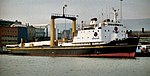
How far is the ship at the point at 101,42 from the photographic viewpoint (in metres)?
36.6

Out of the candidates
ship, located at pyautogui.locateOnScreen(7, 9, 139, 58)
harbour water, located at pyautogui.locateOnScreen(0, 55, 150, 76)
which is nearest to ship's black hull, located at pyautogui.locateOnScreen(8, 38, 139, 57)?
ship, located at pyautogui.locateOnScreen(7, 9, 139, 58)

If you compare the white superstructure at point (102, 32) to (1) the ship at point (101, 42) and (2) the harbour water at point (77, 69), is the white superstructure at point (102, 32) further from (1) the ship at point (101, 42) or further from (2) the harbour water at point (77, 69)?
(2) the harbour water at point (77, 69)

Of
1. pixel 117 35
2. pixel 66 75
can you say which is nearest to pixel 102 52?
pixel 117 35

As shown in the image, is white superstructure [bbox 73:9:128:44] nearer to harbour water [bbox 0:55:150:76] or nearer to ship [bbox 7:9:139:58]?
ship [bbox 7:9:139:58]

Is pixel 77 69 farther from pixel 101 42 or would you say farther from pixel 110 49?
pixel 101 42

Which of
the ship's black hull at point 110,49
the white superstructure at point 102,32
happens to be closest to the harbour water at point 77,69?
the ship's black hull at point 110,49

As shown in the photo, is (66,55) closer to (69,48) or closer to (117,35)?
(69,48)

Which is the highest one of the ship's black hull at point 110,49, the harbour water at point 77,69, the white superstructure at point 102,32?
the white superstructure at point 102,32

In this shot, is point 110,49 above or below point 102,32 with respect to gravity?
below

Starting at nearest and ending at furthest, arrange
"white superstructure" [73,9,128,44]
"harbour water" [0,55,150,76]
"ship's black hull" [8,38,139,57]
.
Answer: "harbour water" [0,55,150,76] < "ship's black hull" [8,38,139,57] < "white superstructure" [73,9,128,44]

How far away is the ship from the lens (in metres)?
36.6

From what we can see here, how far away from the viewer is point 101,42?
38.3 meters

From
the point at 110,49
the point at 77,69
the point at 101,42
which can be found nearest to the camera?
the point at 77,69

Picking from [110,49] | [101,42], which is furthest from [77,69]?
[101,42]
